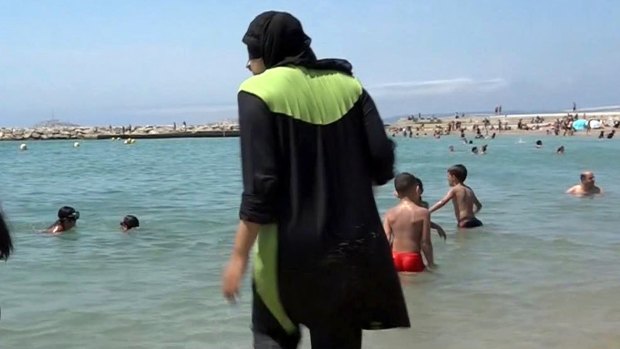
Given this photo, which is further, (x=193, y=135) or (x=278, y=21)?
(x=193, y=135)

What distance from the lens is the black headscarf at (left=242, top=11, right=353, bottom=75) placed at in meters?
2.83

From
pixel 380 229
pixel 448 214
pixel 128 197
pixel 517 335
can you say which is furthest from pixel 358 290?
pixel 128 197

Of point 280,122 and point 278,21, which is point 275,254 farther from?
point 278,21

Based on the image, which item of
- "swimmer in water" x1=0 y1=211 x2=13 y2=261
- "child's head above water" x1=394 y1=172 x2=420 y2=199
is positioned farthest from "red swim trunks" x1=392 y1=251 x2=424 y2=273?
"swimmer in water" x1=0 y1=211 x2=13 y2=261

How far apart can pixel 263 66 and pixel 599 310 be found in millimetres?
4564

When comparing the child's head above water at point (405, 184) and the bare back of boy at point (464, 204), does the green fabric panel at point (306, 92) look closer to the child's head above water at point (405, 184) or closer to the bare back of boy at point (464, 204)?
the child's head above water at point (405, 184)

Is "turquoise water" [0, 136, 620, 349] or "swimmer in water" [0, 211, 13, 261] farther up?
"swimmer in water" [0, 211, 13, 261]

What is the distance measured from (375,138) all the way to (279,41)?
0.46 metres

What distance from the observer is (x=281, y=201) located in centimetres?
278

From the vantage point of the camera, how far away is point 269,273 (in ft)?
9.36

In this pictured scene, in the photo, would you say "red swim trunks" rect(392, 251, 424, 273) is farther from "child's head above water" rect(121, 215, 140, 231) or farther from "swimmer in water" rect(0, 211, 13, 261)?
"child's head above water" rect(121, 215, 140, 231)

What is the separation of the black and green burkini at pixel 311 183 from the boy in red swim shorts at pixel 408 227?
4.71 m

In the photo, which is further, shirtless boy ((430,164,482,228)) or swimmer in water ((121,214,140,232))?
swimmer in water ((121,214,140,232))

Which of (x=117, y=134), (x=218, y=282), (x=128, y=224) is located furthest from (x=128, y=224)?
(x=117, y=134)
